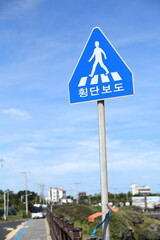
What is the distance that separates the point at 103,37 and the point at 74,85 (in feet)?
2.25

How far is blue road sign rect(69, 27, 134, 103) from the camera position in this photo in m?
3.95

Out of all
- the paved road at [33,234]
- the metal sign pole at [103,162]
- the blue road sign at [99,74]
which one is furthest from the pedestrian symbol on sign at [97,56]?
the paved road at [33,234]

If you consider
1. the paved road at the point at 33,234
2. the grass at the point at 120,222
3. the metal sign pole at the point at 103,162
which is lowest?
the grass at the point at 120,222

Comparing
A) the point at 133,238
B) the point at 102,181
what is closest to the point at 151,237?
the point at 133,238

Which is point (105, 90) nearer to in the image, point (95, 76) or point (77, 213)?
point (95, 76)

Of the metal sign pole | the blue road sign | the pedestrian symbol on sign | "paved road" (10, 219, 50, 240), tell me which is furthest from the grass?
the pedestrian symbol on sign

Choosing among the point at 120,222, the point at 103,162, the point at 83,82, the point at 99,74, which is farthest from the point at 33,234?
the point at 99,74

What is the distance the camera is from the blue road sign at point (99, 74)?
395 cm

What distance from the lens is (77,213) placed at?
2969 centimetres

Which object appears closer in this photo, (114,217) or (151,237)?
(114,217)

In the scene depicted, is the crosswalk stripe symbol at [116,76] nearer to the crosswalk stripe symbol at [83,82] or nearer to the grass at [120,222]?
the crosswalk stripe symbol at [83,82]

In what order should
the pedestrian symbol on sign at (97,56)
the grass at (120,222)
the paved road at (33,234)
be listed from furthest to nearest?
the grass at (120,222) → the paved road at (33,234) → the pedestrian symbol on sign at (97,56)

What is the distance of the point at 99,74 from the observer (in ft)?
13.2

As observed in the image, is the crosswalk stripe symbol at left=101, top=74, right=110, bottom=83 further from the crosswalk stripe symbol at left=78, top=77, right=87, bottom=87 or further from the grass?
the grass
